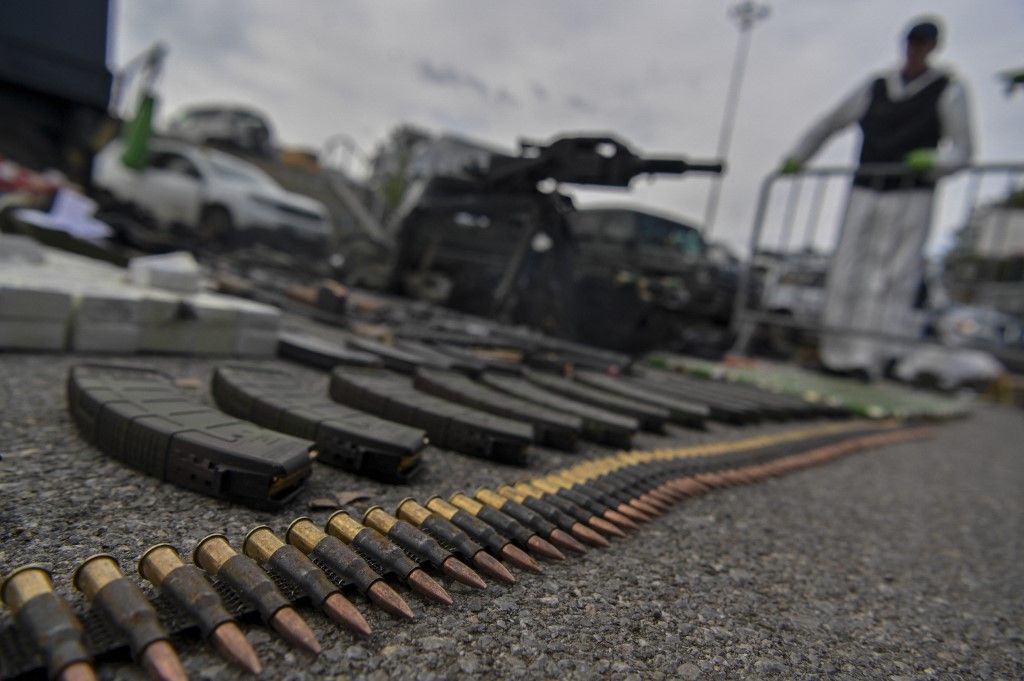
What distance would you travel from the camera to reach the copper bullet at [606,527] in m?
2.13

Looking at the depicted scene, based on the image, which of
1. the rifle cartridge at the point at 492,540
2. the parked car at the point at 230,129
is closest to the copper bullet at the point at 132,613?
the rifle cartridge at the point at 492,540

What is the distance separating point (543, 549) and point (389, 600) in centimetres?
58

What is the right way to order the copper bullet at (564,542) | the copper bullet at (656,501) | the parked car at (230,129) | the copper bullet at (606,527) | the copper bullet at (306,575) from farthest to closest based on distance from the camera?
the parked car at (230,129) < the copper bullet at (656,501) < the copper bullet at (606,527) < the copper bullet at (564,542) < the copper bullet at (306,575)

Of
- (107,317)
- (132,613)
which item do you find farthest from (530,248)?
(132,613)

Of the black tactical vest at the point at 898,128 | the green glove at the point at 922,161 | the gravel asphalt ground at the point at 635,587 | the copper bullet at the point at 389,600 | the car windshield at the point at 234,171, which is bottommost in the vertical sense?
the gravel asphalt ground at the point at 635,587

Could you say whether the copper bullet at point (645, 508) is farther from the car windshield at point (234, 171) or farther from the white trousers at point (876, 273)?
the car windshield at point (234, 171)

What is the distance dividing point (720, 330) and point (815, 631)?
943 cm

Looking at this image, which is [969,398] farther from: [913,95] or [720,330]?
[913,95]

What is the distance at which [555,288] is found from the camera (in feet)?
23.3

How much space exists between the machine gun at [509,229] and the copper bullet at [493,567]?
4.78m

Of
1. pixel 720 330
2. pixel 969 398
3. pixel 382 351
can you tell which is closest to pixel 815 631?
pixel 382 351

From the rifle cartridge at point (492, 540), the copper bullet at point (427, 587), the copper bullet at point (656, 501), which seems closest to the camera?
the copper bullet at point (427, 587)

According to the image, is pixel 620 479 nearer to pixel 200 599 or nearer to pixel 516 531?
pixel 516 531

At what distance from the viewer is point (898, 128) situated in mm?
7637
